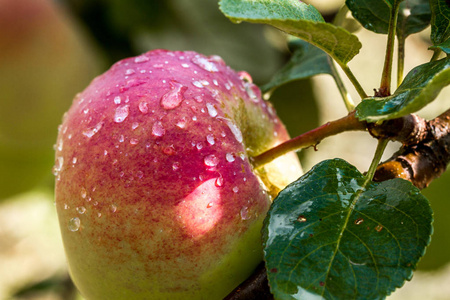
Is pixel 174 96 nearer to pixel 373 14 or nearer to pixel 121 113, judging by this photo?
pixel 121 113

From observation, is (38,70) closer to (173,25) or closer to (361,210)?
(173,25)

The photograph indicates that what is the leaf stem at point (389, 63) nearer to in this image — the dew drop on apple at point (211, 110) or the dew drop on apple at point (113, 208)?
the dew drop on apple at point (211, 110)

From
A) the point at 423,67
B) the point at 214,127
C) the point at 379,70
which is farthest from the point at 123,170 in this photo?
the point at 379,70

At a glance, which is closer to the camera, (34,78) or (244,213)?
(244,213)

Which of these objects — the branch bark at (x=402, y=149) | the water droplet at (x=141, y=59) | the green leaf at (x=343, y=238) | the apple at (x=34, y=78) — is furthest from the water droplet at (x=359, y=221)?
the apple at (x=34, y=78)

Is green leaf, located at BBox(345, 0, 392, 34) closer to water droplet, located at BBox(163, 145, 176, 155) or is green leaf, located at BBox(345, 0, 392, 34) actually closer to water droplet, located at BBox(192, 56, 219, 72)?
water droplet, located at BBox(192, 56, 219, 72)

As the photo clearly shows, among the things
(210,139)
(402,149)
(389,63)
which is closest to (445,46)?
(389,63)

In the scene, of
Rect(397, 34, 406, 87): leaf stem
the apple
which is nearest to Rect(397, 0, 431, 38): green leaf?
Rect(397, 34, 406, 87): leaf stem
